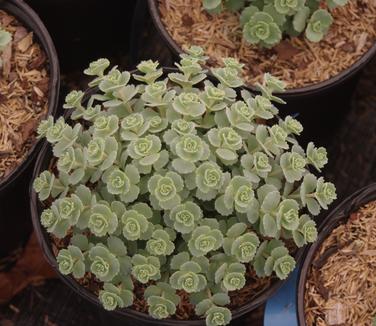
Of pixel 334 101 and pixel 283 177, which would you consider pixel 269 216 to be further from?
pixel 334 101

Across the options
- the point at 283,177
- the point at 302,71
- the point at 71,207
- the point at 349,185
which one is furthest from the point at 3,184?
the point at 349,185

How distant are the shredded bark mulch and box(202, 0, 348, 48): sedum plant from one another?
0.12ft

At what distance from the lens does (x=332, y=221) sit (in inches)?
60.0

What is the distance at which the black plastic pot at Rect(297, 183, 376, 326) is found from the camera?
1.47 meters

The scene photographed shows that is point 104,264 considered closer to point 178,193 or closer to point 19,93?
point 178,193

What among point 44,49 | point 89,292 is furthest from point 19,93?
point 89,292

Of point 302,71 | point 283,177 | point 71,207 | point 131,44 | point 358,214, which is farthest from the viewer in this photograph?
point 131,44

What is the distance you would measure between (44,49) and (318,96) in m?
0.64

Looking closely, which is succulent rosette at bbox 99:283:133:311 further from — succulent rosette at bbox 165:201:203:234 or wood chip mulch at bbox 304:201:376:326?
wood chip mulch at bbox 304:201:376:326

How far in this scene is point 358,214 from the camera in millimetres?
1552

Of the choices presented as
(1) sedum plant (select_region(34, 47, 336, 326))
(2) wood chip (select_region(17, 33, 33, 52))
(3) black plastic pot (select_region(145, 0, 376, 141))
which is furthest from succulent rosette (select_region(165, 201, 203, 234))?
(2) wood chip (select_region(17, 33, 33, 52))

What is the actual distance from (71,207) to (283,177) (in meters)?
0.40

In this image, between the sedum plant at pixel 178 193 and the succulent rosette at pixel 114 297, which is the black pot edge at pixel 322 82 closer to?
the sedum plant at pixel 178 193

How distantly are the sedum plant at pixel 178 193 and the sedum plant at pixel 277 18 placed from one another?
0.26 meters
